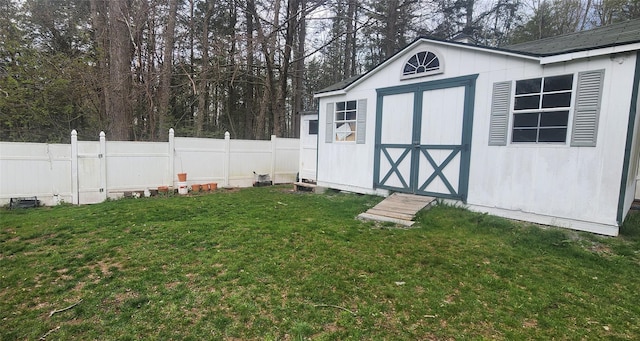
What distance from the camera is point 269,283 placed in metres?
3.15

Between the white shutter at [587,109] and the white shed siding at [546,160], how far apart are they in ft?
0.22

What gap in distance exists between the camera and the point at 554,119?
16.2 ft

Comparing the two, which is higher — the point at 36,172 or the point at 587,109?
the point at 587,109

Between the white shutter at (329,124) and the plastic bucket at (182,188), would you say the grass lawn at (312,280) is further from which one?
the white shutter at (329,124)

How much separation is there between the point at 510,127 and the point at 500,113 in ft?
1.04

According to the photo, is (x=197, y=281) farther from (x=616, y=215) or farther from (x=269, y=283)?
(x=616, y=215)

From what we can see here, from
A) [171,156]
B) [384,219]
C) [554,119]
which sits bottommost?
[384,219]

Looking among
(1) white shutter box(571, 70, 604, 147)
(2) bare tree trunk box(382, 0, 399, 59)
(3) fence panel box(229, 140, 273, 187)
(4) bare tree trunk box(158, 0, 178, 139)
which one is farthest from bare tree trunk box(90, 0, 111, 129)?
(1) white shutter box(571, 70, 604, 147)

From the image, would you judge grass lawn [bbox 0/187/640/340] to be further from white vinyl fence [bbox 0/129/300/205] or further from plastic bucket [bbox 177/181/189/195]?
plastic bucket [bbox 177/181/189/195]

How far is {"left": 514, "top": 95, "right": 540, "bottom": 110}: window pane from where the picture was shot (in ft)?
16.8

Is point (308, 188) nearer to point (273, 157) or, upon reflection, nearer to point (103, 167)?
point (273, 157)

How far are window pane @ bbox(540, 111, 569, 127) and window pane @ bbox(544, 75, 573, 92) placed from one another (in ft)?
1.29

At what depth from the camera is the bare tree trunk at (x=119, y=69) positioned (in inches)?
373

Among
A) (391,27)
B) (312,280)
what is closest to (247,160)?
(312,280)
